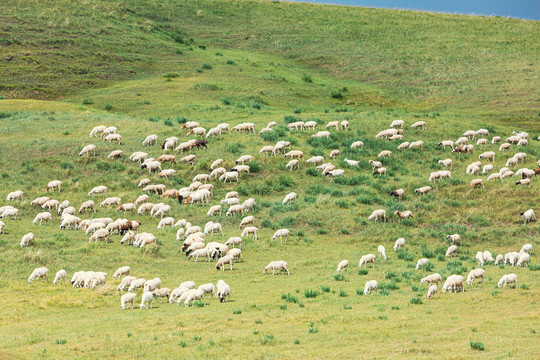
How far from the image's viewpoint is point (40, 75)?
2425 inches

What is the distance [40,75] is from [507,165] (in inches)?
1668

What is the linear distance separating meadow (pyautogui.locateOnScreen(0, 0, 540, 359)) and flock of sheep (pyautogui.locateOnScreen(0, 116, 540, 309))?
49cm

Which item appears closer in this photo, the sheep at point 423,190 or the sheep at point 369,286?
the sheep at point 369,286

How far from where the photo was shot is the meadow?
16797 millimetres

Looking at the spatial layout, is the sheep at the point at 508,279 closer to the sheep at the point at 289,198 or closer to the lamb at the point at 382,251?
the lamb at the point at 382,251

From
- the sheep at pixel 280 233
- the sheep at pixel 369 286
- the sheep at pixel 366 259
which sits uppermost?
the sheep at pixel 280 233

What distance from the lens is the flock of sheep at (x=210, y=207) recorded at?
843 inches

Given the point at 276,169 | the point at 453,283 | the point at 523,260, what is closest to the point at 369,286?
the point at 453,283

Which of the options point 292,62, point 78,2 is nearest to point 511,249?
point 292,62

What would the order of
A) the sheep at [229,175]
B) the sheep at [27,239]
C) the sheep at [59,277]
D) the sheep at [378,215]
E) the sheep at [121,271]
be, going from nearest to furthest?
1. the sheep at [59,277]
2. the sheep at [121,271]
3. the sheep at [27,239]
4. the sheep at [378,215]
5. the sheep at [229,175]

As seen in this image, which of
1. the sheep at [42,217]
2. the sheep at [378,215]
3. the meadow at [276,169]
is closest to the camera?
the meadow at [276,169]

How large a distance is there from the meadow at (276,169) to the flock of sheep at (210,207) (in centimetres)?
49

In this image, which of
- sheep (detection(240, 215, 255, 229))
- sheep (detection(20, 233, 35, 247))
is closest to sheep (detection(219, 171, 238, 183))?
sheep (detection(240, 215, 255, 229))

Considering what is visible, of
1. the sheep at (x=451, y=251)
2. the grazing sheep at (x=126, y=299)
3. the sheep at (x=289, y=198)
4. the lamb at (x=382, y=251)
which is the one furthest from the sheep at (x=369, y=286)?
the sheep at (x=289, y=198)
